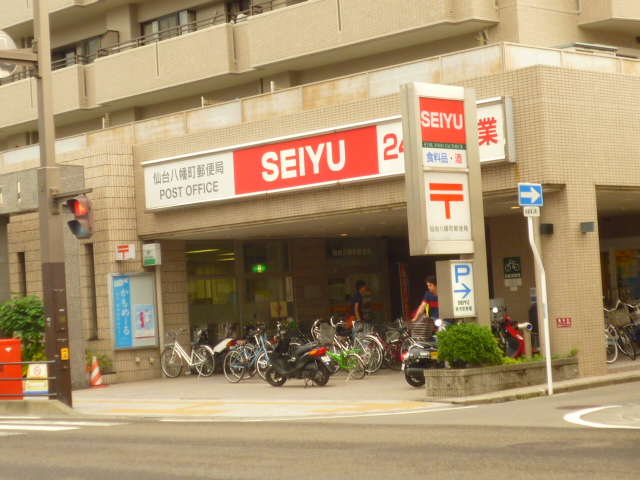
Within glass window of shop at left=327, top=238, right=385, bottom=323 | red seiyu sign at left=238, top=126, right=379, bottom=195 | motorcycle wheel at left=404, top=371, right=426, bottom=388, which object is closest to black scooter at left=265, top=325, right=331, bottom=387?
motorcycle wheel at left=404, top=371, right=426, bottom=388

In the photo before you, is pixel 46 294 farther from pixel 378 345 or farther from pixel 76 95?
pixel 76 95

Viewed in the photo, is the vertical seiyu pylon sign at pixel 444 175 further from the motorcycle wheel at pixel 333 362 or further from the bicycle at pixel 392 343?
the bicycle at pixel 392 343

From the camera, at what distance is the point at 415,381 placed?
61.1 ft

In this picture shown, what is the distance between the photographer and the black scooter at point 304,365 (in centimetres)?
2025

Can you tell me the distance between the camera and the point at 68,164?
84.5ft

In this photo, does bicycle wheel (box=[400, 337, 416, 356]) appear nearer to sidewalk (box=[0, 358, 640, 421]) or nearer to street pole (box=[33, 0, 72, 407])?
sidewalk (box=[0, 358, 640, 421])

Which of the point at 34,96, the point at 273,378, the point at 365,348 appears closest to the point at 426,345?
the point at 365,348

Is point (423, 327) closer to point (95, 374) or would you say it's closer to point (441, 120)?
point (441, 120)

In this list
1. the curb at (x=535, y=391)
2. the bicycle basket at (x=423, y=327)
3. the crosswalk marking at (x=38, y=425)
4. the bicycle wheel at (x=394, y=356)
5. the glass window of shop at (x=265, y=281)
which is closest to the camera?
the crosswalk marking at (x=38, y=425)

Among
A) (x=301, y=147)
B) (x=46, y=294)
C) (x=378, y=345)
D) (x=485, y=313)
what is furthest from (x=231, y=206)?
(x=485, y=313)

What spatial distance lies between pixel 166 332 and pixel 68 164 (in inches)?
183

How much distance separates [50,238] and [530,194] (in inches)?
315

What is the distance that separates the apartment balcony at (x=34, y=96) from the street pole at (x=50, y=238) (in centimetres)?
1526

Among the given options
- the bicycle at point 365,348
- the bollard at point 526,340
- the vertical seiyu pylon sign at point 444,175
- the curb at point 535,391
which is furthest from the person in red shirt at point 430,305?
the curb at point 535,391
